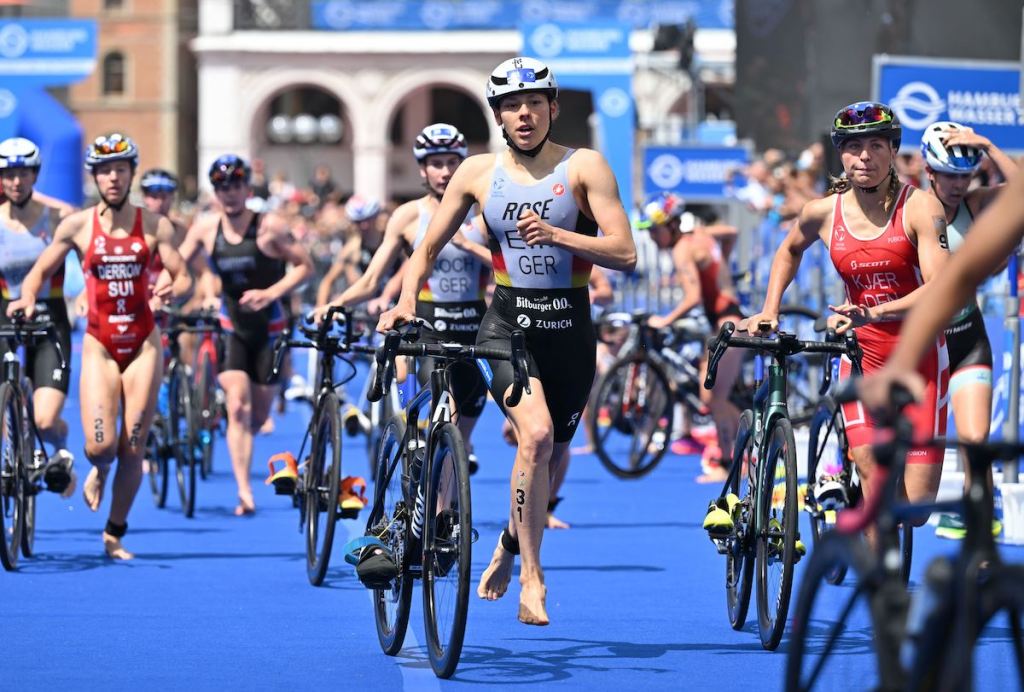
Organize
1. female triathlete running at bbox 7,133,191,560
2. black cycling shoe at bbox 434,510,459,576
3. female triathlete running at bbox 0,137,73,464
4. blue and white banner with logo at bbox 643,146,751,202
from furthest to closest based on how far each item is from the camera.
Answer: blue and white banner with logo at bbox 643,146,751,202 → female triathlete running at bbox 0,137,73,464 → female triathlete running at bbox 7,133,191,560 → black cycling shoe at bbox 434,510,459,576

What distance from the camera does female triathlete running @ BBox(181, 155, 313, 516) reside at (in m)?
12.5

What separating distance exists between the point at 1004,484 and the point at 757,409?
3.24 m

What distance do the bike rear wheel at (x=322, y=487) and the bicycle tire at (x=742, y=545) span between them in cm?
205

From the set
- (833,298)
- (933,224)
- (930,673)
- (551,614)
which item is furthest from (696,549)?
(930,673)

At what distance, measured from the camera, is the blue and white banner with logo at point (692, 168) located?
77.0 ft

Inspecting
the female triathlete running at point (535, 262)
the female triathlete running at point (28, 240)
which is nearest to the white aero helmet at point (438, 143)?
the female triathlete running at point (28, 240)

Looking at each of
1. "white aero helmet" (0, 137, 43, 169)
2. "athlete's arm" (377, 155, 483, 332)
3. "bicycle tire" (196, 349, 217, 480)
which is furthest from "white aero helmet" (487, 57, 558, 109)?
"bicycle tire" (196, 349, 217, 480)

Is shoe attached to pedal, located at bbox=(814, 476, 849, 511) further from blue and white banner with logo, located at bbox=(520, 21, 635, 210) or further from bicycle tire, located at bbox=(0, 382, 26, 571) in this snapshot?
blue and white banner with logo, located at bbox=(520, 21, 635, 210)

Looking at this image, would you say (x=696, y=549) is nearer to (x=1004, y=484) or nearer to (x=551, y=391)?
(x=1004, y=484)

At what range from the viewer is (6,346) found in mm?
10555

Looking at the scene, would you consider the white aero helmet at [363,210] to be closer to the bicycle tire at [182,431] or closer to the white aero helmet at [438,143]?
the bicycle tire at [182,431]

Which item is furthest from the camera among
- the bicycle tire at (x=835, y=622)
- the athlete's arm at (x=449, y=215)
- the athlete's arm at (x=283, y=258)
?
the athlete's arm at (x=283, y=258)

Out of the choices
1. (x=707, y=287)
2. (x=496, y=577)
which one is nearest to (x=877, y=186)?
(x=496, y=577)

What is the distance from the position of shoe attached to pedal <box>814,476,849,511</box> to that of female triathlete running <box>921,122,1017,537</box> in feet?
1.81
